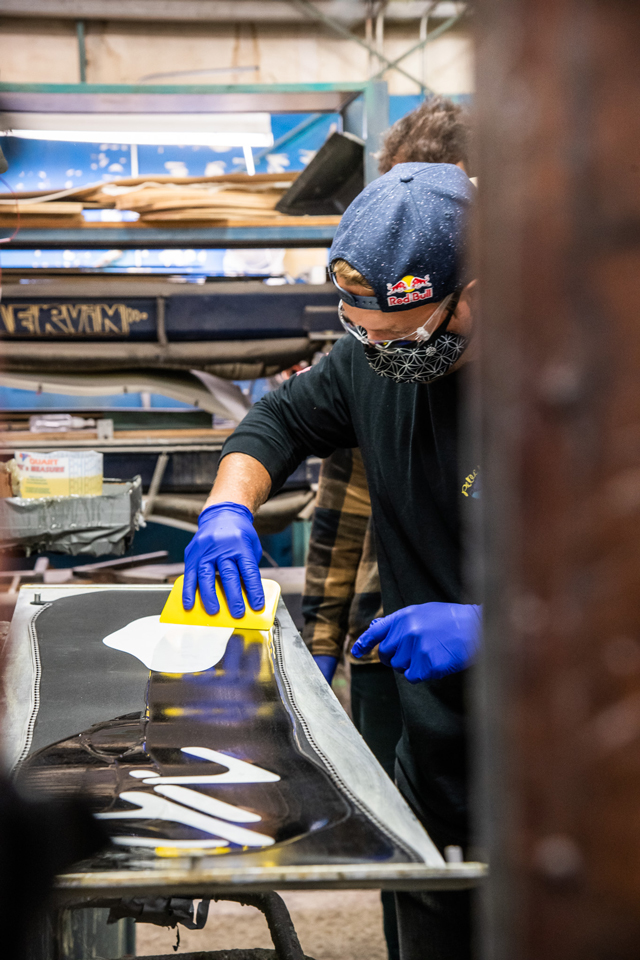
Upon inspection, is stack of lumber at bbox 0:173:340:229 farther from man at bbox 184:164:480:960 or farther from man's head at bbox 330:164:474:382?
man's head at bbox 330:164:474:382

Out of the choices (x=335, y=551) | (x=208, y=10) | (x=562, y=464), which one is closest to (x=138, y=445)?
(x=335, y=551)

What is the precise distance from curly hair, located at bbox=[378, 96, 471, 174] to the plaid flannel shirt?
0.81 m

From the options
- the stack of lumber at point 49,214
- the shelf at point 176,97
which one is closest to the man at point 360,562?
the shelf at point 176,97

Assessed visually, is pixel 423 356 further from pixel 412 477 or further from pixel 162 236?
pixel 162 236

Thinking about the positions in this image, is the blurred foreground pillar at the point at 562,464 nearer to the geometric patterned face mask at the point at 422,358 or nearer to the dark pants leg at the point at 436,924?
the geometric patterned face mask at the point at 422,358

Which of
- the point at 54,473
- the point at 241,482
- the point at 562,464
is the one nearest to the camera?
the point at 562,464

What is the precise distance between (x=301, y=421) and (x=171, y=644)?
605 millimetres

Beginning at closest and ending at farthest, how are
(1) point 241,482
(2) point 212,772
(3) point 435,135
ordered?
1. (2) point 212,772
2. (1) point 241,482
3. (3) point 435,135

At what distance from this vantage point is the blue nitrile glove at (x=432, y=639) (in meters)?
1.11

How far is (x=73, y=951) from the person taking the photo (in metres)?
1.29

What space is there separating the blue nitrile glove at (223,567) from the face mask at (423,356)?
45cm

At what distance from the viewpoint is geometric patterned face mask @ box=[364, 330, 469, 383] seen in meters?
1.19

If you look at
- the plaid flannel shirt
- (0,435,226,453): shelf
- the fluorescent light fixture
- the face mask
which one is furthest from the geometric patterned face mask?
the fluorescent light fixture

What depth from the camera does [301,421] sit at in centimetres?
166
